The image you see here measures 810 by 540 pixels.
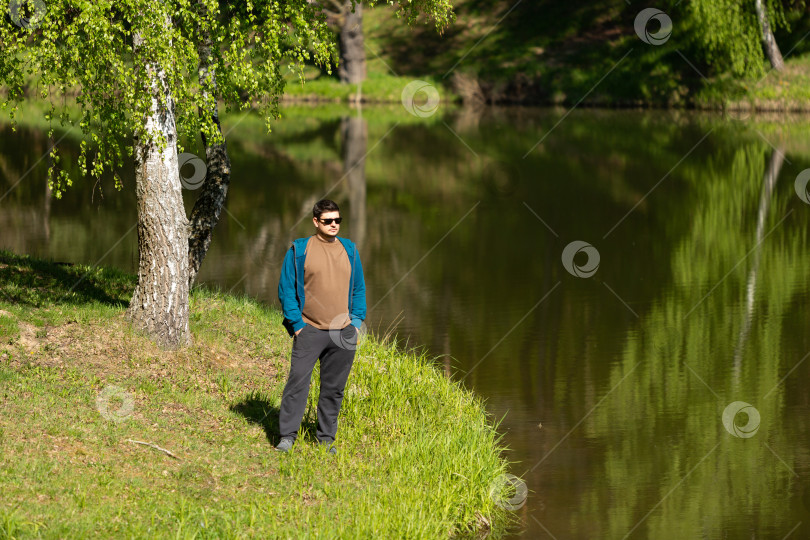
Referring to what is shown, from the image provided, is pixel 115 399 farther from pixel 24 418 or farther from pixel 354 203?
pixel 354 203

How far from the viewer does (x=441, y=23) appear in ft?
39.9

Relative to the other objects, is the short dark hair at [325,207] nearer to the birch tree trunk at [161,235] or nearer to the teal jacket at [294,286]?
the teal jacket at [294,286]

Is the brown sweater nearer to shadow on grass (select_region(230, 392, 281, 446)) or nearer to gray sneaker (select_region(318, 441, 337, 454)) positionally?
gray sneaker (select_region(318, 441, 337, 454))

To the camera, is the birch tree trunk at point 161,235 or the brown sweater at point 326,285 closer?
the brown sweater at point 326,285

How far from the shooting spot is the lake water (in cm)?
998

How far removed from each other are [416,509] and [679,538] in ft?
6.90

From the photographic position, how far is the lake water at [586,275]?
9.98 metres

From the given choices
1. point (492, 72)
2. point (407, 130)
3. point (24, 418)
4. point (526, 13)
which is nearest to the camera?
point (24, 418)

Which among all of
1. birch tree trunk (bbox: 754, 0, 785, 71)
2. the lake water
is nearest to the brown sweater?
the lake water

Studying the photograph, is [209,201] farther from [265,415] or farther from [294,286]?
[294,286]

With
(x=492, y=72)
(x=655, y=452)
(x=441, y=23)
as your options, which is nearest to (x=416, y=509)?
(x=655, y=452)

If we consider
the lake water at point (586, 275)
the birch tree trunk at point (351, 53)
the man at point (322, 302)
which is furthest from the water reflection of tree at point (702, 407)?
the birch tree trunk at point (351, 53)

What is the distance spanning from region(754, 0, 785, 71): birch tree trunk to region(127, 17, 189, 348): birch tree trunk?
108ft

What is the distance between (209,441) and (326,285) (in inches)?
70.7
